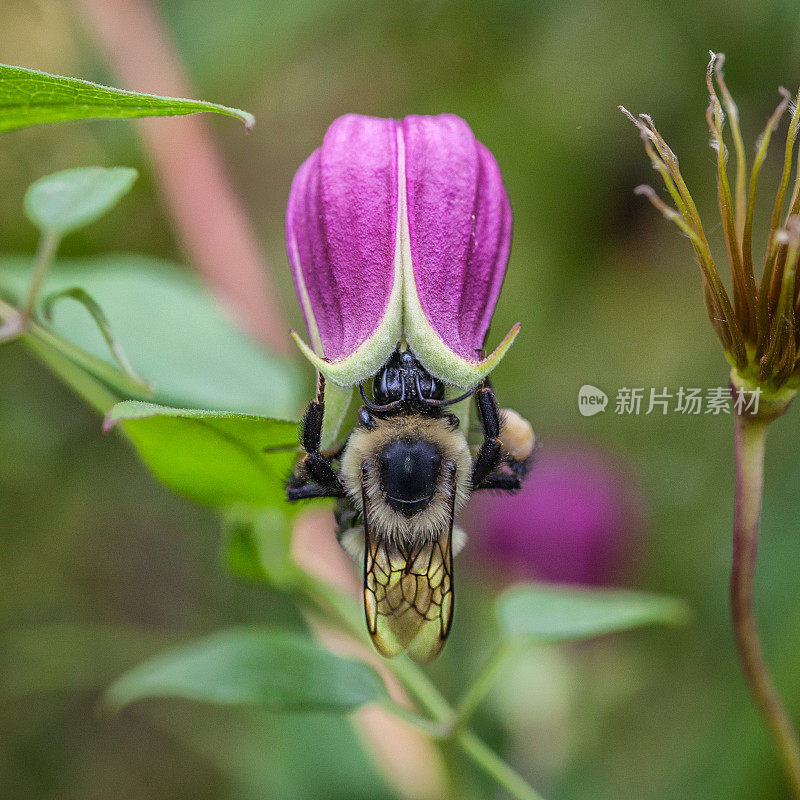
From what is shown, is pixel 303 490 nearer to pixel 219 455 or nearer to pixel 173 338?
pixel 219 455

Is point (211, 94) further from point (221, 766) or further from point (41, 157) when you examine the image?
point (221, 766)

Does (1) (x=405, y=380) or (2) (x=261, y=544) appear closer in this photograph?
(1) (x=405, y=380)

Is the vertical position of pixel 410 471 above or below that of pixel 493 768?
above

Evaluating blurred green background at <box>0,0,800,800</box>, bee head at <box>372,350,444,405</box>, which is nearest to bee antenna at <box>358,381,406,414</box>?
bee head at <box>372,350,444,405</box>

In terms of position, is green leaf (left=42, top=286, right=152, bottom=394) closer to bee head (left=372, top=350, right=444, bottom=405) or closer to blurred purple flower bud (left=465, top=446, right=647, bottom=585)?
bee head (left=372, top=350, right=444, bottom=405)

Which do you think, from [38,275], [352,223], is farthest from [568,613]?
[38,275]

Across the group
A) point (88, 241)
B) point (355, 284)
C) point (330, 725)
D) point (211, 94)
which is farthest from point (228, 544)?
point (211, 94)

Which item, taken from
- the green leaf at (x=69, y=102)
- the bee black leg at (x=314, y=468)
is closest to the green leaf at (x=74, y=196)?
the green leaf at (x=69, y=102)

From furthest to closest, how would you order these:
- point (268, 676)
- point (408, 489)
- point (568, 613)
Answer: point (568, 613) → point (268, 676) → point (408, 489)
